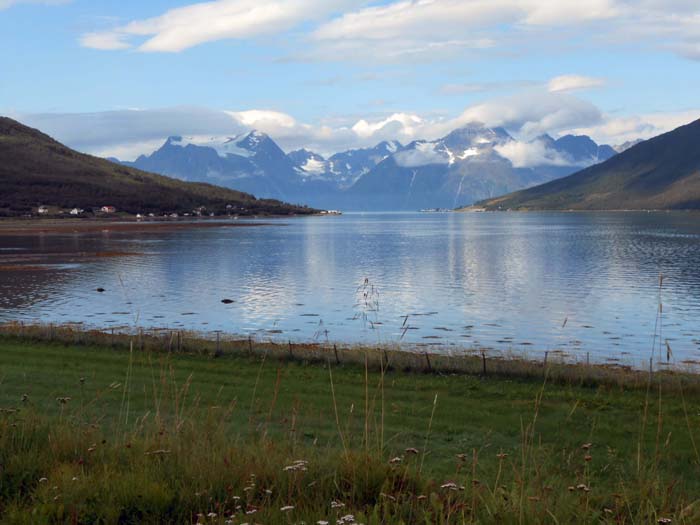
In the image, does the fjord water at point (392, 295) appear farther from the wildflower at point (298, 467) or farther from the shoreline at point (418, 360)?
the wildflower at point (298, 467)

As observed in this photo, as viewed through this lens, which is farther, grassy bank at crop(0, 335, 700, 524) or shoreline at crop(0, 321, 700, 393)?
shoreline at crop(0, 321, 700, 393)

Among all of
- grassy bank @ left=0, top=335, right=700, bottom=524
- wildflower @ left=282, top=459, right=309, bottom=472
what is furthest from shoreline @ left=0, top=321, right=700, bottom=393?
wildflower @ left=282, top=459, right=309, bottom=472

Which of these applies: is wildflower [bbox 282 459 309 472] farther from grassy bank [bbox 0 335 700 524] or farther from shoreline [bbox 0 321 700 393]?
shoreline [bbox 0 321 700 393]

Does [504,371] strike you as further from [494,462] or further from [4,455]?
[4,455]

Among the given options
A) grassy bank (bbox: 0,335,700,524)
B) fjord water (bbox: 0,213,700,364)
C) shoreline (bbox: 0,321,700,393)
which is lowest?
fjord water (bbox: 0,213,700,364)

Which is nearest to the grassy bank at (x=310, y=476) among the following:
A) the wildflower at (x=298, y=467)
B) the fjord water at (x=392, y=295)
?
the wildflower at (x=298, y=467)

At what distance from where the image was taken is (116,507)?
7812 mm

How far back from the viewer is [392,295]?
69750mm

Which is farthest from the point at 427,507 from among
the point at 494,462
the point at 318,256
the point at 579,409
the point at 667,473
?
the point at 318,256

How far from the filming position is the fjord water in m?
47.7

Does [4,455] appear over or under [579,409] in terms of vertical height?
over

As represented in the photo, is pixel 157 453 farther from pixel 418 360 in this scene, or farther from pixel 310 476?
pixel 418 360

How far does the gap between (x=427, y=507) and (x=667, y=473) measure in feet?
29.3

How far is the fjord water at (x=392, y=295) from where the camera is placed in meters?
47.7
